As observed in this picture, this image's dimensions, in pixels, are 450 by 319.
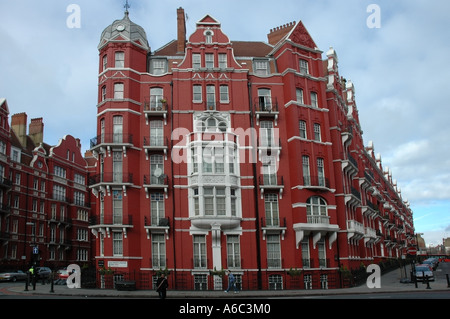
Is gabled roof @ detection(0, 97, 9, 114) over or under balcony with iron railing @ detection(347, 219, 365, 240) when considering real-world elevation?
over

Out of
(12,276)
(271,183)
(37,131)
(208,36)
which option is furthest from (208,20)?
(37,131)

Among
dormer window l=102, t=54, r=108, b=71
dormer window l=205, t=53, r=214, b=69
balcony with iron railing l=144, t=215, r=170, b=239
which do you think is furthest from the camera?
dormer window l=205, t=53, r=214, b=69

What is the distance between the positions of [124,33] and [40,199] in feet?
108

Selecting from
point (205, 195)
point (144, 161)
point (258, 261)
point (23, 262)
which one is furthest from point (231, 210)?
point (23, 262)

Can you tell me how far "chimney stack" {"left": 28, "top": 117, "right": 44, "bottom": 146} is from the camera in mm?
65456

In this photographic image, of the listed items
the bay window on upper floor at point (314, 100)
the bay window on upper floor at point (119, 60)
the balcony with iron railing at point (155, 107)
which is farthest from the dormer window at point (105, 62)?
the bay window on upper floor at point (314, 100)

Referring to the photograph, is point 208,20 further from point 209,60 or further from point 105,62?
point 105,62

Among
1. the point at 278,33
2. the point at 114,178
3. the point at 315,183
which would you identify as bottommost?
the point at 315,183

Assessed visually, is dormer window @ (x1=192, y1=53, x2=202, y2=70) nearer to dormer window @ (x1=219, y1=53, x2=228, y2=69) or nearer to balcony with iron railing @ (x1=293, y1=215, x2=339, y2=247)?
dormer window @ (x1=219, y1=53, x2=228, y2=69)

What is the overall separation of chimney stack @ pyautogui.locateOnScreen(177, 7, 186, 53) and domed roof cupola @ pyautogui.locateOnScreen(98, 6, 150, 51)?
359 cm

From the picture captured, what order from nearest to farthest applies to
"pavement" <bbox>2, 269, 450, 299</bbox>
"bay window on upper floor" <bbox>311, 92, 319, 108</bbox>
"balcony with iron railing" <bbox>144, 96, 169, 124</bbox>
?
"pavement" <bbox>2, 269, 450, 299</bbox> → "balcony with iron railing" <bbox>144, 96, 169, 124</bbox> → "bay window on upper floor" <bbox>311, 92, 319, 108</bbox>

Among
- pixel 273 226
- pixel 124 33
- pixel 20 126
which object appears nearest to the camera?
pixel 273 226

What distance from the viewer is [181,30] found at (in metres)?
42.0

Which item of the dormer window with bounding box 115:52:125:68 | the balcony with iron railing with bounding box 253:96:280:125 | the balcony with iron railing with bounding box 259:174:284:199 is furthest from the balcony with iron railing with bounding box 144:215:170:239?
the dormer window with bounding box 115:52:125:68
